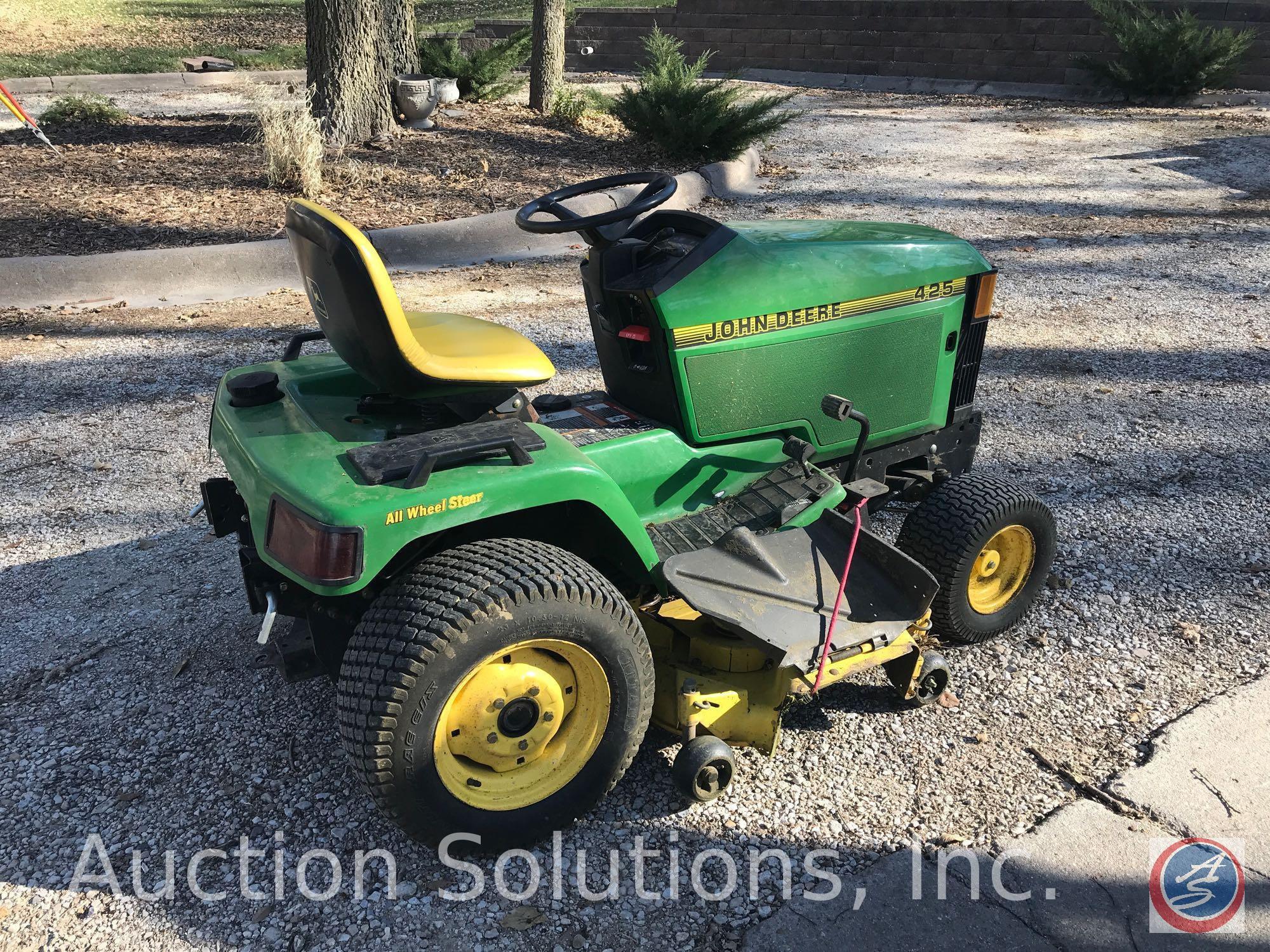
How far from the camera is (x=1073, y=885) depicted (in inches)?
90.6

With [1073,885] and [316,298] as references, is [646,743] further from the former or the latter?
[316,298]

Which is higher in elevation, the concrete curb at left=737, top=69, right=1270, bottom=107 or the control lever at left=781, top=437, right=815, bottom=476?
the concrete curb at left=737, top=69, right=1270, bottom=107

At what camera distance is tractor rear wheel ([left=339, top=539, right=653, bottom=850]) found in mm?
2154

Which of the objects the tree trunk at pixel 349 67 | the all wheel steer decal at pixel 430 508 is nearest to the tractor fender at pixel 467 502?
the all wheel steer decal at pixel 430 508

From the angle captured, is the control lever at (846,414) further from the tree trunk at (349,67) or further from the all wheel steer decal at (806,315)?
the tree trunk at (349,67)

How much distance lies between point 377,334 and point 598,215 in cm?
79

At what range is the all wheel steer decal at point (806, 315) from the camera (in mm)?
2795

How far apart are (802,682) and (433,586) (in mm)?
1034

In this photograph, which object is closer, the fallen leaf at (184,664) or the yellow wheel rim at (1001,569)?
the fallen leaf at (184,664)

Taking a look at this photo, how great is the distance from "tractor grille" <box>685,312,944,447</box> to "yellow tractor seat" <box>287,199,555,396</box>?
0.50 m

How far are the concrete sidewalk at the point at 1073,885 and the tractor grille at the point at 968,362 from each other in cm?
126

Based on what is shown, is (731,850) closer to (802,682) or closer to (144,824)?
(802,682)

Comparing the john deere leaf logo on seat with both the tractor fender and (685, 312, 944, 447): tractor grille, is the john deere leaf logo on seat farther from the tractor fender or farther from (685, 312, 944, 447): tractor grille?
(685, 312, 944, 447): tractor grille

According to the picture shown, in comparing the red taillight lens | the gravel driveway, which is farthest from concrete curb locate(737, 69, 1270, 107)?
the red taillight lens
